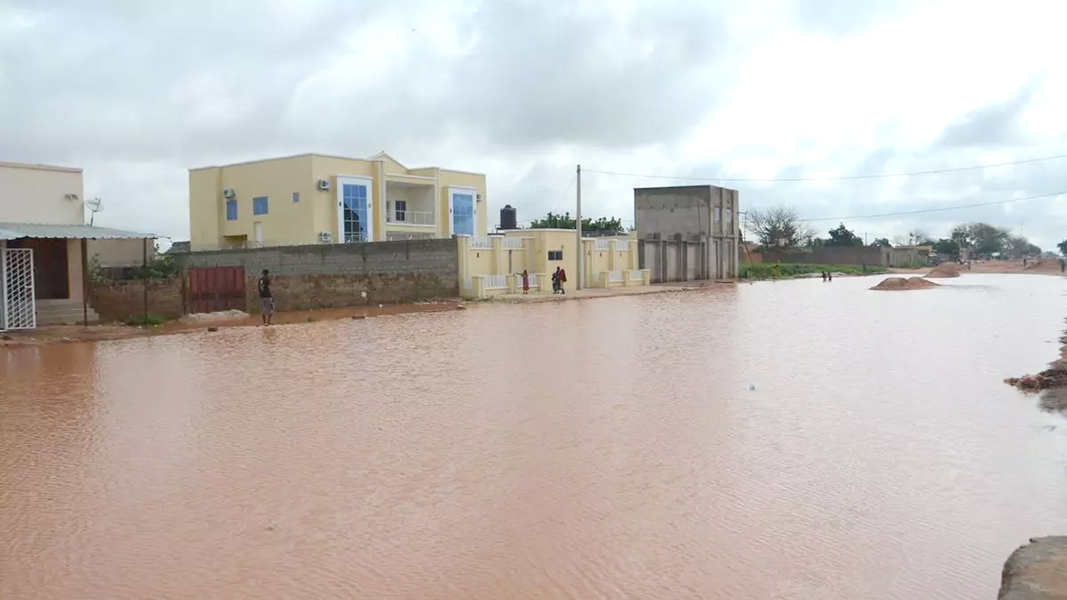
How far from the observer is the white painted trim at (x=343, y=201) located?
5178cm

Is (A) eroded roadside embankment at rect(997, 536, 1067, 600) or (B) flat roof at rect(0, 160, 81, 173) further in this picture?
(B) flat roof at rect(0, 160, 81, 173)

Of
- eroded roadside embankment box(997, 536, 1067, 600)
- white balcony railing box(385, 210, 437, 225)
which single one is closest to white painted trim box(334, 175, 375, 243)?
white balcony railing box(385, 210, 437, 225)

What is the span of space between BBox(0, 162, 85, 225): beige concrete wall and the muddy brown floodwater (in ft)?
27.4

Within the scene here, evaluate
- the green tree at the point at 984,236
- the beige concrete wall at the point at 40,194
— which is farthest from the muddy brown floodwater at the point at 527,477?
the green tree at the point at 984,236

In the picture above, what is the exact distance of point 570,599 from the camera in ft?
18.7

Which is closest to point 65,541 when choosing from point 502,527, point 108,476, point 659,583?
point 108,476

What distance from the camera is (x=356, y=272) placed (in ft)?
126

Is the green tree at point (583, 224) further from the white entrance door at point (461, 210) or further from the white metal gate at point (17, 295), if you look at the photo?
the white metal gate at point (17, 295)

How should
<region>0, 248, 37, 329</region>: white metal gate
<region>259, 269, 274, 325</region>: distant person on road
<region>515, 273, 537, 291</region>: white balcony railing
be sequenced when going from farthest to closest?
<region>515, 273, 537, 291</region>: white balcony railing → <region>259, 269, 274, 325</region>: distant person on road → <region>0, 248, 37, 329</region>: white metal gate

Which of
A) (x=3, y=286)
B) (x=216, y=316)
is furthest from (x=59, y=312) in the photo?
(x=216, y=316)

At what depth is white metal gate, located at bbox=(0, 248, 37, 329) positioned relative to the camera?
22594 mm

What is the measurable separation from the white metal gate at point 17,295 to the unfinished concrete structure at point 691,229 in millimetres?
44354

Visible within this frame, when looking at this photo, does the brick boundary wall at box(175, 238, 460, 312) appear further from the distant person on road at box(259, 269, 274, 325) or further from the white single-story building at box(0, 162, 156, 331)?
the white single-story building at box(0, 162, 156, 331)

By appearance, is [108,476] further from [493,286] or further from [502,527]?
[493,286]
